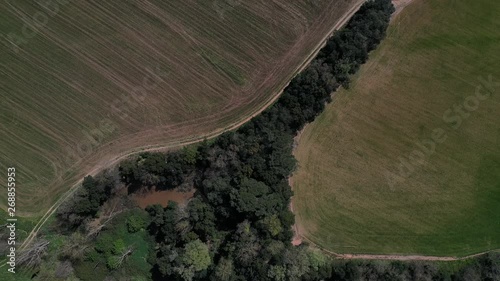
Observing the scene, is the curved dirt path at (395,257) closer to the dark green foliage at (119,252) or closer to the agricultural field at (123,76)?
the agricultural field at (123,76)

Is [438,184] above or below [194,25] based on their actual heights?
below

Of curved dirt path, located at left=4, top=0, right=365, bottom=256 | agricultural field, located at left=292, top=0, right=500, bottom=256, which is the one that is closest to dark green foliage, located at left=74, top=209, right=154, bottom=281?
curved dirt path, located at left=4, top=0, right=365, bottom=256

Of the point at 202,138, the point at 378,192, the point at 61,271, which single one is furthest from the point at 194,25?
the point at 61,271

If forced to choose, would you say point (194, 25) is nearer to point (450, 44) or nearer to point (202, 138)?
point (202, 138)

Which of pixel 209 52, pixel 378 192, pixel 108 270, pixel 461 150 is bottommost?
pixel 108 270

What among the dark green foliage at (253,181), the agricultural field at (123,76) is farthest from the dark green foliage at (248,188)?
the agricultural field at (123,76)

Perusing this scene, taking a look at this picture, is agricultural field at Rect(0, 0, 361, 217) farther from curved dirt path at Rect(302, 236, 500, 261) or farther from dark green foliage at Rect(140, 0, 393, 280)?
curved dirt path at Rect(302, 236, 500, 261)
